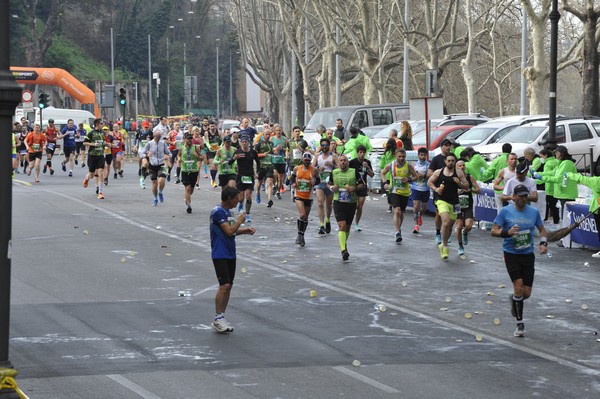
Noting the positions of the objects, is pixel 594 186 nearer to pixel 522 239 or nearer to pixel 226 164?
pixel 522 239

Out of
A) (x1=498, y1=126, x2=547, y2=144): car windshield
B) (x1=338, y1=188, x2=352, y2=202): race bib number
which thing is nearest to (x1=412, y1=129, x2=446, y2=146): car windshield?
(x1=498, y1=126, x2=547, y2=144): car windshield

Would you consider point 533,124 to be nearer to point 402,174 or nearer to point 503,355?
point 402,174

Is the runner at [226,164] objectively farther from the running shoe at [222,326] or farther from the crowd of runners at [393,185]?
the running shoe at [222,326]

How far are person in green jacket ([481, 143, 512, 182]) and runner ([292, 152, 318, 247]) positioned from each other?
3.47 metres

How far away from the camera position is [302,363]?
1083cm

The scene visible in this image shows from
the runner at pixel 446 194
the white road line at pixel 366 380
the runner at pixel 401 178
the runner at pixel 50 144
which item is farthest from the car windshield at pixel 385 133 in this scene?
the white road line at pixel 366 380

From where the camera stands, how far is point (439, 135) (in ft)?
106

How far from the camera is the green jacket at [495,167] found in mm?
22016

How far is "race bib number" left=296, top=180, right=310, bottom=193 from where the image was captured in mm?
20766

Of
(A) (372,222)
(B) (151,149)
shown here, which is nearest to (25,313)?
(A) (372,222)

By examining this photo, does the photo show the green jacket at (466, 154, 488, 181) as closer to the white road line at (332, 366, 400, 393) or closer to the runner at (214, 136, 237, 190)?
the runner at (214, 136, 237, 190)

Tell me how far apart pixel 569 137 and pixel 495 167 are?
28.4 ft

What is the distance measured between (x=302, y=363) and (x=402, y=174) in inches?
422

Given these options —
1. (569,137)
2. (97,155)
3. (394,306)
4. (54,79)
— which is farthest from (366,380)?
(54,79)
